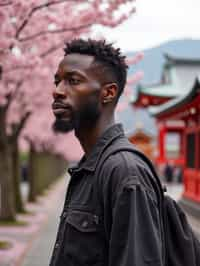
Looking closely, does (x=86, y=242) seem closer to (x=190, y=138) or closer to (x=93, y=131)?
(x=93, y=131)

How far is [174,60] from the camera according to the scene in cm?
3117

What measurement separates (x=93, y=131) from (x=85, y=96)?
5.7 inches

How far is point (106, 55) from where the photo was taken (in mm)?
2145

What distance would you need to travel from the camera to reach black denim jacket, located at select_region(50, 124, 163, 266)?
1.84m

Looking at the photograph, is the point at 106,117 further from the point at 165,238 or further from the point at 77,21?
the point at 77,21

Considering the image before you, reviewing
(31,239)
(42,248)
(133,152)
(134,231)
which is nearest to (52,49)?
(42,248)

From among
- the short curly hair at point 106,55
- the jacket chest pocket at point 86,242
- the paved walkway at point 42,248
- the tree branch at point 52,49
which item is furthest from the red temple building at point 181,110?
the jacket chest pocket at point 86,242

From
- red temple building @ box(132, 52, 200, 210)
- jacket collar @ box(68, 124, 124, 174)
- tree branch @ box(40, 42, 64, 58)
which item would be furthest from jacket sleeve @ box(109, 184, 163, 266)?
red temple building @ box(132, 52, 200, 210)

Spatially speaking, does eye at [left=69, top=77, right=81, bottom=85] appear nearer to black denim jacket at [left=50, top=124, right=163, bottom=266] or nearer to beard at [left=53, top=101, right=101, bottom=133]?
beard at [left=53, top=101, right=101, bottom=133]

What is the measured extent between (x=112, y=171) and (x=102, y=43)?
1.78 feet

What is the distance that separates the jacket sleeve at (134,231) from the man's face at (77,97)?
1.25ft

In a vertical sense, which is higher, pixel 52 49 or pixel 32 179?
pixel 32 179

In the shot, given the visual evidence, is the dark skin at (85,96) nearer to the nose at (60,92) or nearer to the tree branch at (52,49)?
the nose at (60,92)

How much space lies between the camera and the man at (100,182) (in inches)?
72.9
